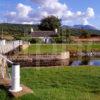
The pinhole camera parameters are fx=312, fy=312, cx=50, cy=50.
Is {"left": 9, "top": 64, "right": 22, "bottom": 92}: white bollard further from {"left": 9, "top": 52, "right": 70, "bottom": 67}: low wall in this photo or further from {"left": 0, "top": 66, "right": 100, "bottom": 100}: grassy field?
{"left": 9, "top": 52, "right": 70, "bottom": 67}: low wall

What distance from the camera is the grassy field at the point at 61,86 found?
1019 centimetres

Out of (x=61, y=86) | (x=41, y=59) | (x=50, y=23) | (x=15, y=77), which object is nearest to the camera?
(x=15, y=77)

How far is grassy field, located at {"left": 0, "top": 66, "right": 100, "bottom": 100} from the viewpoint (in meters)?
10.2

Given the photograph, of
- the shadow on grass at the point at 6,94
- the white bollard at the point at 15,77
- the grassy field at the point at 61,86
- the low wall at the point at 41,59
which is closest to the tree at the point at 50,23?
the low wall at the point at 41,59

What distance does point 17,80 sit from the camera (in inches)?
338

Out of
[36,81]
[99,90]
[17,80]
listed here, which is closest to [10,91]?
[17,80]

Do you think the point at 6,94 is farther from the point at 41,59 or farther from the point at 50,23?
the point at 50,23

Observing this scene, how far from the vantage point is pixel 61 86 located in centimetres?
1309

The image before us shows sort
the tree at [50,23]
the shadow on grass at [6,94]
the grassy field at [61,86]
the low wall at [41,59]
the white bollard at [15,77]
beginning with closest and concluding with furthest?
the shadow on grass at [6,94] → the white bollard at [15,77] → the grassy field at [61,86] → the low wall at [41,59] → the tree at [50,23]

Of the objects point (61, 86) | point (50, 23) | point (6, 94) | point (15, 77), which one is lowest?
point (61, 86)

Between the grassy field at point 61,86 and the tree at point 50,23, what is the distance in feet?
304

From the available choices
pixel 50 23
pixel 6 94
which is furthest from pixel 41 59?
pixel 50 23

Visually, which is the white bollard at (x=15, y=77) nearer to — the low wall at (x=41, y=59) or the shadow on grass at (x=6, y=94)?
the shadow on grass at (x=6, y=94)

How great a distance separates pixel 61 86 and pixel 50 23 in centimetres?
9701
